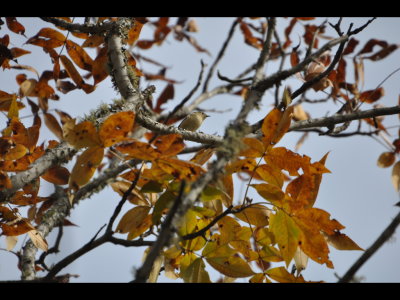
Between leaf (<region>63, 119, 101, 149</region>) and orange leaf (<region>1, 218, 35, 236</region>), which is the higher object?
leaf (<region>63, 119, 101, 149</region>)

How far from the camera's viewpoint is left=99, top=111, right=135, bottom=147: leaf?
0.82 metres

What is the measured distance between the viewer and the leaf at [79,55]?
138cm

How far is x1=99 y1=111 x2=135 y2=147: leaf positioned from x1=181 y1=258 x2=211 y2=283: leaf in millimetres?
357

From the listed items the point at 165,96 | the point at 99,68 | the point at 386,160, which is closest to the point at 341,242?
the point at 99,68

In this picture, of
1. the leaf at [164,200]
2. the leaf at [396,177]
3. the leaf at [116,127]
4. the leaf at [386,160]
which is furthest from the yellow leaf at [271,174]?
the leaf at [386,160]

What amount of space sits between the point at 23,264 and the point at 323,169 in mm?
995

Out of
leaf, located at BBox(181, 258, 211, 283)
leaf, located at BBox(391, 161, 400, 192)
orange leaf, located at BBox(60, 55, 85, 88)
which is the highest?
orange leaf, located at BBox(60, 55, 85, 88)

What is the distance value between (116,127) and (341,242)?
24.7 inches

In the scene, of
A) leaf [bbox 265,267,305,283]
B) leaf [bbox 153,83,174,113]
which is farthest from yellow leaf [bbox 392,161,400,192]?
leaf [bbox 153,83,174,113]

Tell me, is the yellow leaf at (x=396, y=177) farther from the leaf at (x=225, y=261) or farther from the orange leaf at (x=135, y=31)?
the orange leaf at (x=135, y=31)

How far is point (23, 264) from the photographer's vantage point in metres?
1.26

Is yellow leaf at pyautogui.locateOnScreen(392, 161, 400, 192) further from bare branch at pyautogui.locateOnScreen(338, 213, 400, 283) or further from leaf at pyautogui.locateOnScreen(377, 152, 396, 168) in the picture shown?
bare branch at pyautogui.locateOnScreen(338, 213, 400, 283)

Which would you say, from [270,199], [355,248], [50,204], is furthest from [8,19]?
[355,248]
